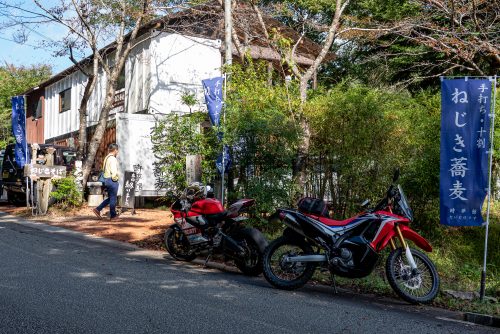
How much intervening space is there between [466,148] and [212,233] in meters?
4.04

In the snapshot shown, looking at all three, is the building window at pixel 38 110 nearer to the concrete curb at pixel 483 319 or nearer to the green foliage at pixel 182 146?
the green foliage at pixel 182 146

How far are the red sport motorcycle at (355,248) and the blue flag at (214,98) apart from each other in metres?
3.71

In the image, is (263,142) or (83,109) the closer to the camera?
(263,142)

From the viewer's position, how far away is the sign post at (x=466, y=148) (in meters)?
6.87

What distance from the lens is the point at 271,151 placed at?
33.0 ft

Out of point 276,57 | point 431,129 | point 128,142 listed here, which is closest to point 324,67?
point 276,57

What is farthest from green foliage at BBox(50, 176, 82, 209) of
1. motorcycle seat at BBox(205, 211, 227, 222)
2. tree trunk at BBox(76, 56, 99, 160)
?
motorcycle seat at BBox(205, 211, 227, 222)

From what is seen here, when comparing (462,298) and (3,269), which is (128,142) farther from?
(462,298)

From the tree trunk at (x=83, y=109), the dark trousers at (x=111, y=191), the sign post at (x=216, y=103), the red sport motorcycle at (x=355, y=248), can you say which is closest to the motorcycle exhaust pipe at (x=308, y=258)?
the red sport motorcycle at (x=355, y=248)

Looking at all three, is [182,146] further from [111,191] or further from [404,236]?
[404,236]

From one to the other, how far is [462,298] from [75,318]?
192 inches

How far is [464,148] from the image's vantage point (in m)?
7.00

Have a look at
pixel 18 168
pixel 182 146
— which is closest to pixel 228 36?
pixel 182 146

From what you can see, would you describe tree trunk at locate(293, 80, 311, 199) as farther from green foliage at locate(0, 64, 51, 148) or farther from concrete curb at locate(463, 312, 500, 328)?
green foliage at locate(0, 64, 51, 148)
